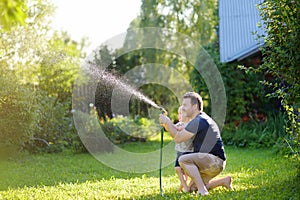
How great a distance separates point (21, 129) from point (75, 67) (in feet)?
25.3

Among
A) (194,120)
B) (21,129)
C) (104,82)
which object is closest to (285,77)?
(194,120)

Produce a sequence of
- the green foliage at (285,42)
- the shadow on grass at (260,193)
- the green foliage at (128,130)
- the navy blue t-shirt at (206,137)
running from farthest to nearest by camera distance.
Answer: the green foliage at (128,130) → the navy blue t-shirt at (206,137) → the shadow on grass at (260,193) → the green foliage at (285,42)

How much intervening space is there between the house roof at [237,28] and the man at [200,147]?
534 centimetres

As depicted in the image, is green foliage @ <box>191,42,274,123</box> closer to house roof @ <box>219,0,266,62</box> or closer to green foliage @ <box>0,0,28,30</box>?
house roof @ <box>219,0,266,62</box>

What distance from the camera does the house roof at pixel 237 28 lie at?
440 inches

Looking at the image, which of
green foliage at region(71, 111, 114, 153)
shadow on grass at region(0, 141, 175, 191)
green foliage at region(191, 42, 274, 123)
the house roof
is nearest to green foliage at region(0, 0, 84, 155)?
green foliage at region(71, 111, 114, 153)

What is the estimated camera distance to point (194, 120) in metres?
5.37

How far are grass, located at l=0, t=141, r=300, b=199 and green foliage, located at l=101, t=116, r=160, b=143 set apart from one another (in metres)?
2.14

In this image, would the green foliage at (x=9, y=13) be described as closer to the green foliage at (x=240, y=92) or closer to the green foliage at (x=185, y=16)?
the green foliage at (x=240, y=92)

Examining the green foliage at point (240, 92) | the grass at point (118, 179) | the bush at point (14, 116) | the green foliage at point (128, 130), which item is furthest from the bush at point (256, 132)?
the bush at point (14, 116)

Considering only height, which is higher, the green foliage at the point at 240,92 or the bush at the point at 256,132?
the green foliage at the point at 240,92

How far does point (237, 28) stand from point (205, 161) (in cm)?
759

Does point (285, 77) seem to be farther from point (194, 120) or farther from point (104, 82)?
point (104, 82)

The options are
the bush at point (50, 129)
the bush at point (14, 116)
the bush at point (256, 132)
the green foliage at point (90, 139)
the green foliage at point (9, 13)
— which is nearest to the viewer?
the green foliage at point (9, 13)
